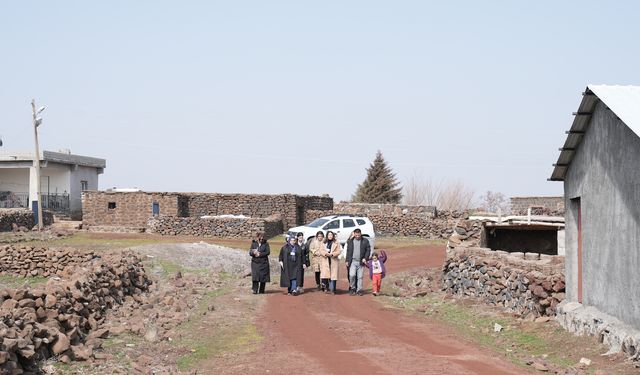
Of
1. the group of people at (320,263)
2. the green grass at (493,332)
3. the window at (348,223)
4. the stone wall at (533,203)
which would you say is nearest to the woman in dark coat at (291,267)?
the group of people at (320,263)

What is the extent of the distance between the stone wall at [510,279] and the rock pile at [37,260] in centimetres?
1255

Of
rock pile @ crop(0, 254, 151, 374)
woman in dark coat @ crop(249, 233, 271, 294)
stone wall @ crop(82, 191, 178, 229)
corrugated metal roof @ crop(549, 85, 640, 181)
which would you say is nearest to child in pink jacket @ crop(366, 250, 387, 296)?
woman in dark coat @ crop(249, 233, 271, 294)

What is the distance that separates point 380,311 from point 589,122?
6735mm

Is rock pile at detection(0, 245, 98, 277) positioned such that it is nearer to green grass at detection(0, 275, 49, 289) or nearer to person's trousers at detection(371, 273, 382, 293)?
green grass at detection(0, 275, 49, 289)

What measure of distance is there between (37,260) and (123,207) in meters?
21.6

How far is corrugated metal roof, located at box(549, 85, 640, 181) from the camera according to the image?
43.4 ft

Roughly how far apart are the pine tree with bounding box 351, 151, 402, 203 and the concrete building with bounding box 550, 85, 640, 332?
60.3 meters

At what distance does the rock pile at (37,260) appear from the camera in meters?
28.6

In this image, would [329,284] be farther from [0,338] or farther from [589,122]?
[0,338]

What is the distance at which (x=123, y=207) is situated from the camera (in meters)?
50.6

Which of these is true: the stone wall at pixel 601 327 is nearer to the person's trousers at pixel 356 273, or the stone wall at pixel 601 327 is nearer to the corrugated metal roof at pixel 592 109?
the corrugated metal roof at pixel 592 109

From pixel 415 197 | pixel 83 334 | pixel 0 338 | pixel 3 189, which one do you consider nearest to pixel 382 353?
pixel 83 334

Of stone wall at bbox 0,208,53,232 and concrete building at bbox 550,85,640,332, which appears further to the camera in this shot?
stone wall at bbox 0,208,53,232

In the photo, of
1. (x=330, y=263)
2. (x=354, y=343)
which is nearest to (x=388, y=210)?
(x=330, y=263)
